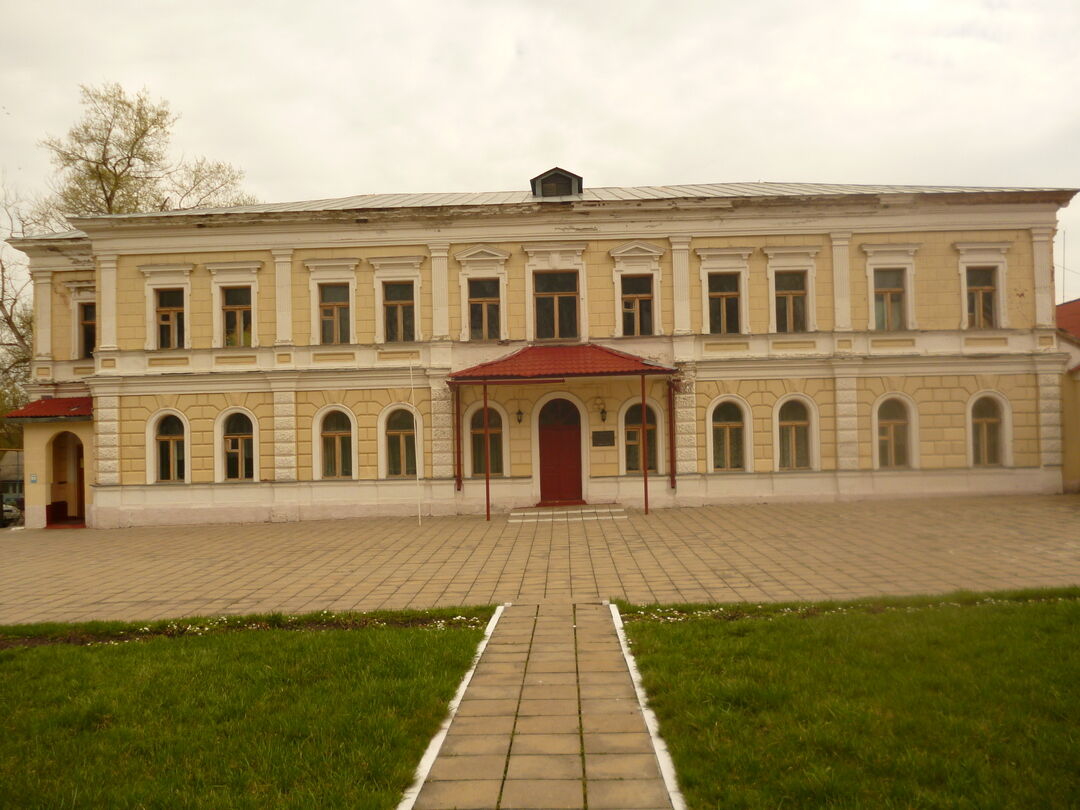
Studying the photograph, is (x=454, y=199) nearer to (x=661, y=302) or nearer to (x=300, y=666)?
(x=661, y=302)

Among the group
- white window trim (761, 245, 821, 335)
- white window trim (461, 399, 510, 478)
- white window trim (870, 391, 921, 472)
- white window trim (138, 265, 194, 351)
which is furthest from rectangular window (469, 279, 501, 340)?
white window trim (870, 391, 921, 472)

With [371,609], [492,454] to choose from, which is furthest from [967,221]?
[371,609]

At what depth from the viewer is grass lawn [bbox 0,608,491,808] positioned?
3.78m

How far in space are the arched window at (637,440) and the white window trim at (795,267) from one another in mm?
4048

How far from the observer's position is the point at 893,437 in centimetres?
1772

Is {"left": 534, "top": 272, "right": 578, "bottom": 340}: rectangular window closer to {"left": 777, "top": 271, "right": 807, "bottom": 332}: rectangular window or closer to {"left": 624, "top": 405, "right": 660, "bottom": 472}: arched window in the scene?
{"left": 624, "top": 405, "right": 660, "bottom": 472}: arched window

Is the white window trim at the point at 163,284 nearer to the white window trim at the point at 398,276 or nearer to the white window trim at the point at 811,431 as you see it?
the white window trim at the point at 398,276

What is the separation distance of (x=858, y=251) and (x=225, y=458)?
708 inches

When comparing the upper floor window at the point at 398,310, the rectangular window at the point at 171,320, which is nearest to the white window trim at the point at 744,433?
the upper floor window at the point at 398,310

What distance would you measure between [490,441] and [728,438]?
20.9 ft

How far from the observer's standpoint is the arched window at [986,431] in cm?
1769

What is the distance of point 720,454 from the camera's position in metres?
17.7

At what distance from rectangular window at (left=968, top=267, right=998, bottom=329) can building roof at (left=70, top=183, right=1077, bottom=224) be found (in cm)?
214

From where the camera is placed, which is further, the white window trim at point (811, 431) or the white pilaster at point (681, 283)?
the white pilaster at point (681, 283)
